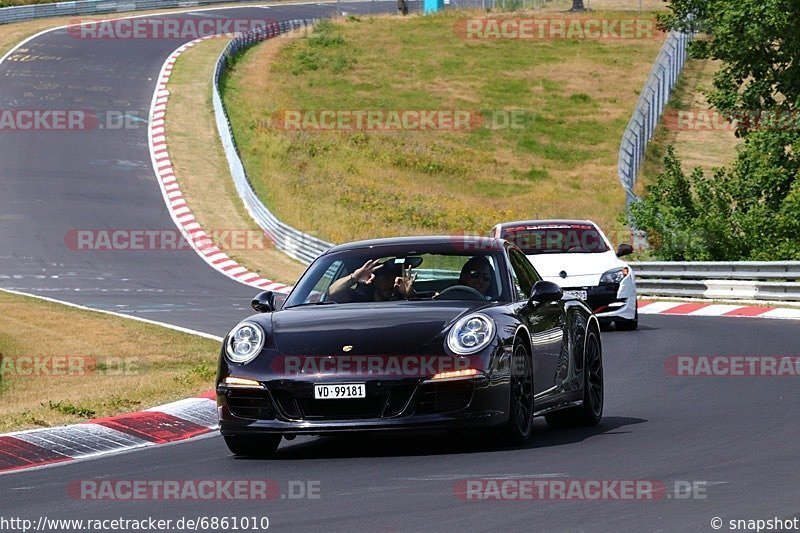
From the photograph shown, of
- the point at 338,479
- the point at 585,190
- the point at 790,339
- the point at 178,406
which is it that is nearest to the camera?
the point at 338,479

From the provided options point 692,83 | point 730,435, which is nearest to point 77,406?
point 730,435

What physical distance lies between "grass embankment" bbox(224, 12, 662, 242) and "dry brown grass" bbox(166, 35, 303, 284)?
1166 millimetres

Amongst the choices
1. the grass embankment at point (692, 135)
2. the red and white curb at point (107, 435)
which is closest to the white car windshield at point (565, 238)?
the red and white curb at point (107, 435)

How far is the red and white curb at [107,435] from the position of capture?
10180 millimetres

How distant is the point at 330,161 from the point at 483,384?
44.6m

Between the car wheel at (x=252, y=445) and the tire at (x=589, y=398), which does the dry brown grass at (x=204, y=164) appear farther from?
the car wheel at (x=252, y=445)

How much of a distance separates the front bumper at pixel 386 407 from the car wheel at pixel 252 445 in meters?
0.30

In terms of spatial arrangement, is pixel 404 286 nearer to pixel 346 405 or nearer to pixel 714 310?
pixel 346 405

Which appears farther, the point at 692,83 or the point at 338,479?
the point at 692,83

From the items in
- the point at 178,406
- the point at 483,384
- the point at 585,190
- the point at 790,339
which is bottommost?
the point at 585,190

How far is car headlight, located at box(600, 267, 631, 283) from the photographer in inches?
816

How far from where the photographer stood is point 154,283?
1217 inches

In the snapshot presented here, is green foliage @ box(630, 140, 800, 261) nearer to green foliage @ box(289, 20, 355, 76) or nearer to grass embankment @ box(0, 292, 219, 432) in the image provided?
grass embankment @ box(0, 292, 219, 432)

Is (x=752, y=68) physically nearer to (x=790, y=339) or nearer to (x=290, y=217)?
(x=290, y=217)
